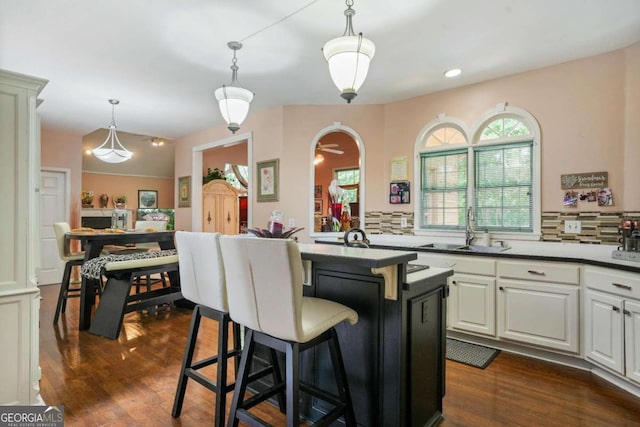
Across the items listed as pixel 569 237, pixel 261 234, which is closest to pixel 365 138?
pixel 569 237

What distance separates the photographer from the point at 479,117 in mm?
3639

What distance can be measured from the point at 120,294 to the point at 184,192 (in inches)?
125


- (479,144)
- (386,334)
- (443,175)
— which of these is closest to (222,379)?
(386,334)

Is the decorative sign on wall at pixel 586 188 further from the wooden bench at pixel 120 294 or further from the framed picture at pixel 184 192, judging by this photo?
the framed picture at pixel 184 192

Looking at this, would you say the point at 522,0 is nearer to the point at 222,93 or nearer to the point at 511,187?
the point at 511,187

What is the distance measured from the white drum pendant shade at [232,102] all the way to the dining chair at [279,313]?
60.6 inches

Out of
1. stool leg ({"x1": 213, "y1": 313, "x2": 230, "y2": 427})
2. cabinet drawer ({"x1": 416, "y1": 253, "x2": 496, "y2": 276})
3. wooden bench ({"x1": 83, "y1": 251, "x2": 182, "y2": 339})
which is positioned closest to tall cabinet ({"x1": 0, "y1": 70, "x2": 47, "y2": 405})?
stool leg ({"x1": 213, "y1": 313, "x2": 230, "y2": 427})

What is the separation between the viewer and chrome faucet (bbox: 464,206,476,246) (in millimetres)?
3609

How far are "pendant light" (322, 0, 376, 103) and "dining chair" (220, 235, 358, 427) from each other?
3.73 feet

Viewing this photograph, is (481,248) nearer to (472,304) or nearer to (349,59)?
(472,304)

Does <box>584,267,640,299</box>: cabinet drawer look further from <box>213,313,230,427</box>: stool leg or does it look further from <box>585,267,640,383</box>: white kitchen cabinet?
<box>213,313,230,427</box>: stool leg

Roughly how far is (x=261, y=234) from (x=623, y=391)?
2608mm

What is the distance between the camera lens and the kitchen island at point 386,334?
5.35ft

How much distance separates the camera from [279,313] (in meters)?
1.40
